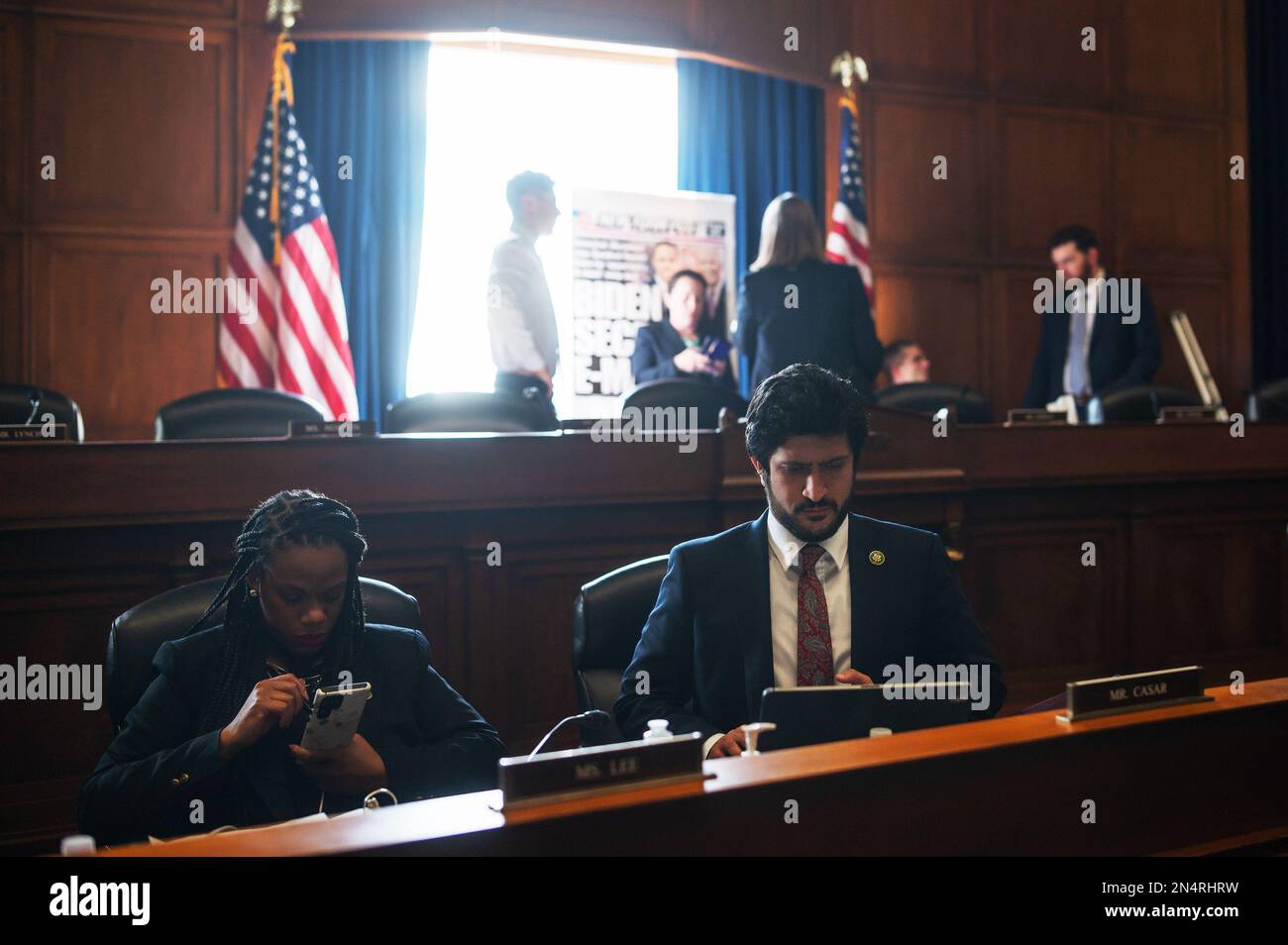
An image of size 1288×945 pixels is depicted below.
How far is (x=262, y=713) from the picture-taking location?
63.2 inches

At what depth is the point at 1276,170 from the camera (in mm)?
7699

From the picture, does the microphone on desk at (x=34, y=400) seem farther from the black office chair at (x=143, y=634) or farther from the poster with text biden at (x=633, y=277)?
the poster with text biden at (x=633, y=277)

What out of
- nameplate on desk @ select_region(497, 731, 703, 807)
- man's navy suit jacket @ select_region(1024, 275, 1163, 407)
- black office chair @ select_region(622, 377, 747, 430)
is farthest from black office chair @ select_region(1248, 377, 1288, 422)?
nameplate on desk @ select_region(497, 731, 703, 807)

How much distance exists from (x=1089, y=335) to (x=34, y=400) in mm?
4850

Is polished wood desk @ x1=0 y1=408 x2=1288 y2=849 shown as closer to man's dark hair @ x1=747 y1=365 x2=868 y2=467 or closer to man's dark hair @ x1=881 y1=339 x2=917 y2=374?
man's dark hair @ x1=747 y1=365 x2=868 y2=467

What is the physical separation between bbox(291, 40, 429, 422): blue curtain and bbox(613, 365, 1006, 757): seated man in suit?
13.4 ft

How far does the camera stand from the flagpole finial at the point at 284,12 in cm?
565

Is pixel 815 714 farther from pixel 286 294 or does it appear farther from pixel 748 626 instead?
pixel 286 294

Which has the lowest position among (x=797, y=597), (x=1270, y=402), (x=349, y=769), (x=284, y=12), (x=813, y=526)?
(x=349, y=769)

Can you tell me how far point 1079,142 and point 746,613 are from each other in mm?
6277

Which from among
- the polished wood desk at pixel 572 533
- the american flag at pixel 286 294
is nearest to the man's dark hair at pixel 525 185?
the american flag at pixel 286 294

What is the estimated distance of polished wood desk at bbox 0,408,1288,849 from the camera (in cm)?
277

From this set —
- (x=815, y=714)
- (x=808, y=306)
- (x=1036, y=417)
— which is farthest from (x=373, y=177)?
(x=815, y=714)
